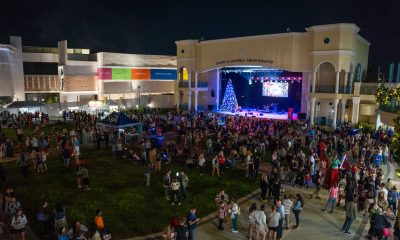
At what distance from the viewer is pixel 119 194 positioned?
46.4ft

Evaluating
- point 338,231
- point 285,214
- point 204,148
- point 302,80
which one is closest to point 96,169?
point 204,148

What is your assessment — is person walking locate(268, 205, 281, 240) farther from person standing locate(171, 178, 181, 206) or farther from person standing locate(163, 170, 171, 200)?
person standing locate(163, 170, 171, 200)

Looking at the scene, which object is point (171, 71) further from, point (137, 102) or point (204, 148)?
point (204, 148)

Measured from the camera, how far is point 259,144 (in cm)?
1981

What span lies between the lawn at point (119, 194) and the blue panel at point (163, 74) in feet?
110

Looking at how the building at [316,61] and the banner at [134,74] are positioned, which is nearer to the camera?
the building at [316,61]

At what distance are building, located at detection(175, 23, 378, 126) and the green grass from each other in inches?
786

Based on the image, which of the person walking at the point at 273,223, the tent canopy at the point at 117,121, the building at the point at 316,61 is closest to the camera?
the person walking at the point at 273,223

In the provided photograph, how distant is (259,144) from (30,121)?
68.2 feet

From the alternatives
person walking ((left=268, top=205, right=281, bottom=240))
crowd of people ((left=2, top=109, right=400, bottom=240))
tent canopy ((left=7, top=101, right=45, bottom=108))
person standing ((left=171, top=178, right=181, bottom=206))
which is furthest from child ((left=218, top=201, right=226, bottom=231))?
tent canopy ((left=7, top=101, right=45, bottom=108))

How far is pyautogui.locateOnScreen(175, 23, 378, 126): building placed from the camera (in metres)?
31.4

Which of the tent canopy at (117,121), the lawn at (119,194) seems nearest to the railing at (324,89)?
the lawn at (119,194)

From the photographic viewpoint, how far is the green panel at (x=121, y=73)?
4616 cm

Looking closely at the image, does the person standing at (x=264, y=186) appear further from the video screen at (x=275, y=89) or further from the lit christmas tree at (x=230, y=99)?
the video screen at (x=275, y=89)
